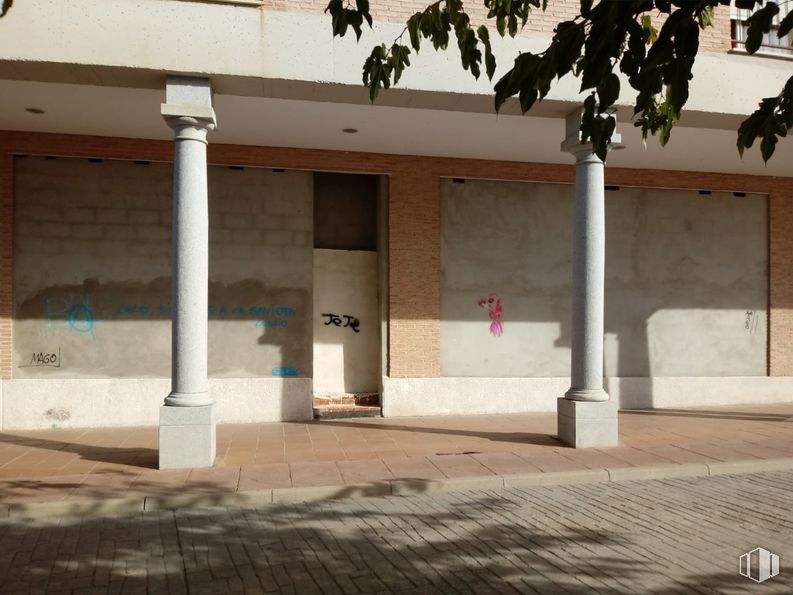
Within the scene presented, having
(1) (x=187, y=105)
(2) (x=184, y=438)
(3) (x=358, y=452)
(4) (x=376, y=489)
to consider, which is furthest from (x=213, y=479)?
(1) (x=187, y=105)

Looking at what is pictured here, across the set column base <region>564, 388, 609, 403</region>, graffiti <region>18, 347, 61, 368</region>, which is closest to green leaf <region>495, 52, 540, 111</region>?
column base <region>564, 388, 609, 403</region>

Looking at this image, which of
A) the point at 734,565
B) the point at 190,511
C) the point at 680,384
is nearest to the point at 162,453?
the point at 190,511

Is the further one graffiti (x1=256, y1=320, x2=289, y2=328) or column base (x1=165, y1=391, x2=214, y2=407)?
graffiti (x1=256, y1=320, x2=289, y2=328)

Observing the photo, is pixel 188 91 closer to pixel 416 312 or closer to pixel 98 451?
pixel 98 451

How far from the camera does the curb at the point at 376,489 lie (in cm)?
584

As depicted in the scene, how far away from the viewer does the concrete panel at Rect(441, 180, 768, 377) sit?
1121 centimetres

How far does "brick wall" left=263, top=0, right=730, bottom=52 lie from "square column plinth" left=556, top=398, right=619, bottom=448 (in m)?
4.59

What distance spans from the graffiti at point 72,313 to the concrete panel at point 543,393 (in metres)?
4.66

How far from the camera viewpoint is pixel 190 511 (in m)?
5.92

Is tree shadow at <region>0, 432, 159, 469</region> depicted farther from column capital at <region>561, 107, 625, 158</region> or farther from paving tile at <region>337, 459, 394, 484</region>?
column capital at <region>561, 107, 625, 158</region>

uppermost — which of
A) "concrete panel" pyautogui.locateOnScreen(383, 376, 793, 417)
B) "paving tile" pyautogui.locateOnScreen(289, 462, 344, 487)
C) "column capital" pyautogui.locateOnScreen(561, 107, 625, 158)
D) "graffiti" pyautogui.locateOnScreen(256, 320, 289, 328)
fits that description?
"column capital" pyautogui.locateOnScreen(561, 107, 625, 158)

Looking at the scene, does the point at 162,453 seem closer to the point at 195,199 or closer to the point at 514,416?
the point at 195,199

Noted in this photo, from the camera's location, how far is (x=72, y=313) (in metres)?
9.88

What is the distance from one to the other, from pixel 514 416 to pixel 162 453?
5.83m
